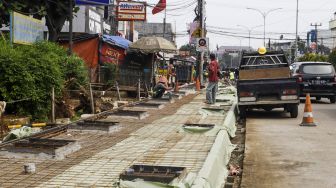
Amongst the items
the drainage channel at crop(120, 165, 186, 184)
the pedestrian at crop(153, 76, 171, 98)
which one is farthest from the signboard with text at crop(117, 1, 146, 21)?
the drainage channel at crop(120, 165, 186, 184)

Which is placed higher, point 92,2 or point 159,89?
point 92,2

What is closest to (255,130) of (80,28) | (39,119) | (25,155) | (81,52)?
(39,119)

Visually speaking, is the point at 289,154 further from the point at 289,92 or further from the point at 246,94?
the point at 246,94

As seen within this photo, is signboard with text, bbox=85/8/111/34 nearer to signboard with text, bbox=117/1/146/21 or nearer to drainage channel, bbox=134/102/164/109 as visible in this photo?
signboard with text, bbox=117/1/146/21

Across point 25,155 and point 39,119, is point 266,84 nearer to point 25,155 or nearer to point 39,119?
point 39,119

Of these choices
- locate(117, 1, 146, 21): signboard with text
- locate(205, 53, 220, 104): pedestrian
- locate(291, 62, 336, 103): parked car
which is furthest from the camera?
locate(117, 1, 146, 21): signboard with text

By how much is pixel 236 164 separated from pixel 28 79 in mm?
5191

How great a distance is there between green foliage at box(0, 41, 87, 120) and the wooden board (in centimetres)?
708

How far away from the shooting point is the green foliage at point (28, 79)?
35.4ft

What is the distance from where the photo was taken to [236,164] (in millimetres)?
8102

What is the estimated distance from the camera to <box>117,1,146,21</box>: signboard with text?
33000mm

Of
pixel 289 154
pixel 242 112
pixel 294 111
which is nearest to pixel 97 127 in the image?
pixel 289 154

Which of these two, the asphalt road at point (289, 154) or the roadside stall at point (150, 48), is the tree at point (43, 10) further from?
the asphalt road at point (289, 154)

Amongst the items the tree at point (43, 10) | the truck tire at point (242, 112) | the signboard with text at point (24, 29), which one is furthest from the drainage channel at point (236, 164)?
the tree at point (43, 10)
